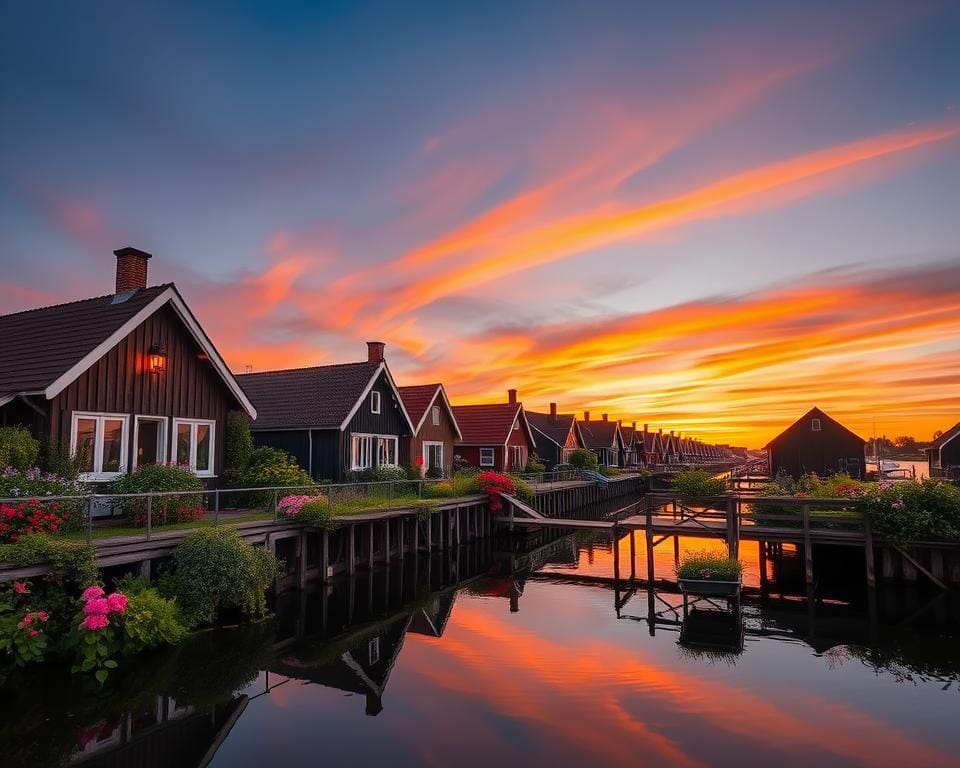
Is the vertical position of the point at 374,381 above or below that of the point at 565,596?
above

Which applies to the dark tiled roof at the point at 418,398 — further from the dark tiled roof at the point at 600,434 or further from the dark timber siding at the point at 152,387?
the dark tiled roof at the point at 600,434

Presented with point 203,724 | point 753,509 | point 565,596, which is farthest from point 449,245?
point 203,724

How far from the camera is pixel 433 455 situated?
3728 cm

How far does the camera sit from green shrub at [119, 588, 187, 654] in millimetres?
11375

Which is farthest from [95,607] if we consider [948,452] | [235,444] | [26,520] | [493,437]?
[948,452]

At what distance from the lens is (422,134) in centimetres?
1927

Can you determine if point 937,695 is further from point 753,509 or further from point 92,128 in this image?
point 92,128

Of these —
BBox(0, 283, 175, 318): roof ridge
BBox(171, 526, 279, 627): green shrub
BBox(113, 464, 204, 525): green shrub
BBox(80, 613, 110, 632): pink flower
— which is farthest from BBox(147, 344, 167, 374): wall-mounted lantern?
BBox(80, 613, 110, 632): pink flower

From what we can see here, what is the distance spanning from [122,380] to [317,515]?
6.79 metres

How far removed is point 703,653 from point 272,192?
1908 cm

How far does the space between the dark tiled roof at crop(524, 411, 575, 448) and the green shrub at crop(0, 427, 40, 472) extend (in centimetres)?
4815

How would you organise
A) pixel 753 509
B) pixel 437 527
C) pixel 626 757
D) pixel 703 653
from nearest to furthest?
1. pixel 626 757
2. pixel 703 653
3. pixel 753 509
4. pixel 437 527

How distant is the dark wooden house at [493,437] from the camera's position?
47.2 metres

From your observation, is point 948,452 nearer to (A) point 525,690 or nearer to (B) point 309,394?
(B) point 309,394
